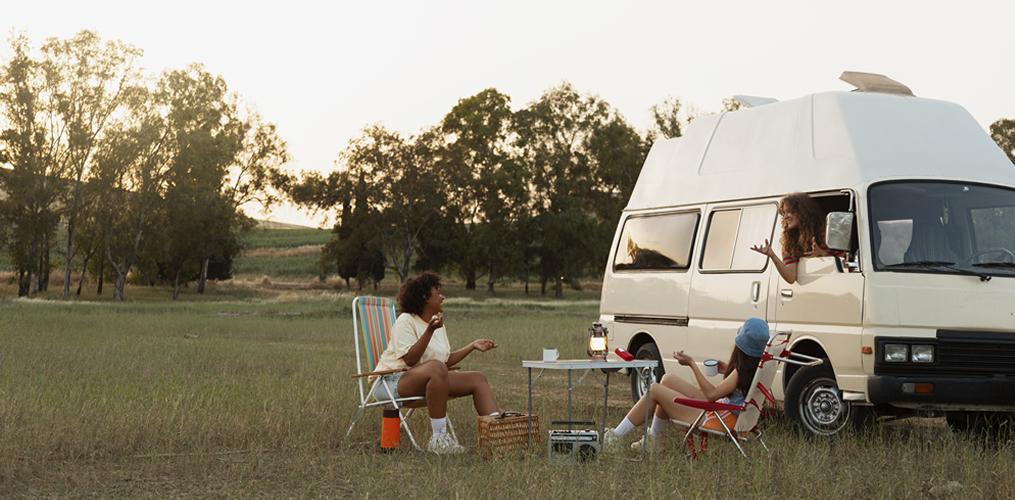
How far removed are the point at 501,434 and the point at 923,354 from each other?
318 cm

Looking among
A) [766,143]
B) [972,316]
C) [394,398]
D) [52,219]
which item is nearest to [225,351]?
[394,398]

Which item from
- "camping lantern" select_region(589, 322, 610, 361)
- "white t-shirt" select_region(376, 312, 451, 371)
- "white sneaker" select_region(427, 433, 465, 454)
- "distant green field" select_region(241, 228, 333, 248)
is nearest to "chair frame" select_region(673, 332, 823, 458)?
"camping lantern" select_region(589, 322, 610, 361)

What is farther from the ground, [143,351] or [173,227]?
[173,227]

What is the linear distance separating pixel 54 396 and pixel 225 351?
7117mm

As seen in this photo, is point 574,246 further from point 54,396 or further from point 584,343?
point 54,396

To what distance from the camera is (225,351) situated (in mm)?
15828

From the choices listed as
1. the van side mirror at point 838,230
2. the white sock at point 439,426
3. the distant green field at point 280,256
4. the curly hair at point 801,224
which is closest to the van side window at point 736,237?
the curly hair at point 801,224

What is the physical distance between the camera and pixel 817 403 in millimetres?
7281

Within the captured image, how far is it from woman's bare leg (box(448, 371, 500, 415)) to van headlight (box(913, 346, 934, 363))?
3167 millimetres

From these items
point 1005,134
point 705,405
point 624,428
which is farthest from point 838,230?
point 1005,134

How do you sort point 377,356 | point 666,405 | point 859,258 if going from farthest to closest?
point 377,356
point 859,258
point 666,405

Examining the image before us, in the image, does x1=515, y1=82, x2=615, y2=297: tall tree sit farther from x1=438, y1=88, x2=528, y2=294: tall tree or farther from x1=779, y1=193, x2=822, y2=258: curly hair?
x1=779, y1=193, x2=822, y2=258: curly hair

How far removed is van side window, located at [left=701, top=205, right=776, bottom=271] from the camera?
807cm

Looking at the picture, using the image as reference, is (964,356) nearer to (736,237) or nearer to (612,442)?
(736,237)
